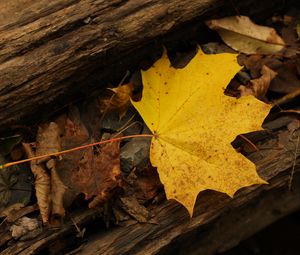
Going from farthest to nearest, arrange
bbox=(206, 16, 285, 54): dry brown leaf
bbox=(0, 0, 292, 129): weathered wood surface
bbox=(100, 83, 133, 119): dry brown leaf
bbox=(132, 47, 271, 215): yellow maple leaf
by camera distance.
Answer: bbox=(206, 16, 285, 54): dry brown leaf, bbox=(100, 83, 133, 119): dry brown leaf, bbox=(0, 0, 292, 129): weathered wood surface, bbox=(132, 47, 271, 215): yellow maple leaf

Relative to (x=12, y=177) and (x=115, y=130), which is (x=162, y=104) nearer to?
(x=115, y=130)

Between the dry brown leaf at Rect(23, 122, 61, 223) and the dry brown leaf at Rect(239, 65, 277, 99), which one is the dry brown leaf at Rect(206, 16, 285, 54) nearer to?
the dry brown leaf at Rect(239, 65, 277, 99)

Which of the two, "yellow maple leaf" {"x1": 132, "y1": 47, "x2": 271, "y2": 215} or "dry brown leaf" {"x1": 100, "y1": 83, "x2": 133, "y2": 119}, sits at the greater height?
"dry brown leaf" {"x1": 100, "y1": 83, "x2": 133, "y2": 119}

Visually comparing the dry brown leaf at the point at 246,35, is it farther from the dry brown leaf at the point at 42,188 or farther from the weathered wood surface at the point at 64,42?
the dry brown leaf at the point at 42,188

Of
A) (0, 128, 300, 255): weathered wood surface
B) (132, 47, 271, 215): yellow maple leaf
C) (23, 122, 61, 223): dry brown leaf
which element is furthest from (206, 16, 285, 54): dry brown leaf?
(23, 122, 61, 223): dry brown leaf

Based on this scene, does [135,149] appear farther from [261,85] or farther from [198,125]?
[261,85]

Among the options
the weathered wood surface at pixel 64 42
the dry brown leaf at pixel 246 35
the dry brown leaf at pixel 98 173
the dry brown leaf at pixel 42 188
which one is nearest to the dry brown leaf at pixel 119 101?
the weathered wood surface at pixel 64 42
